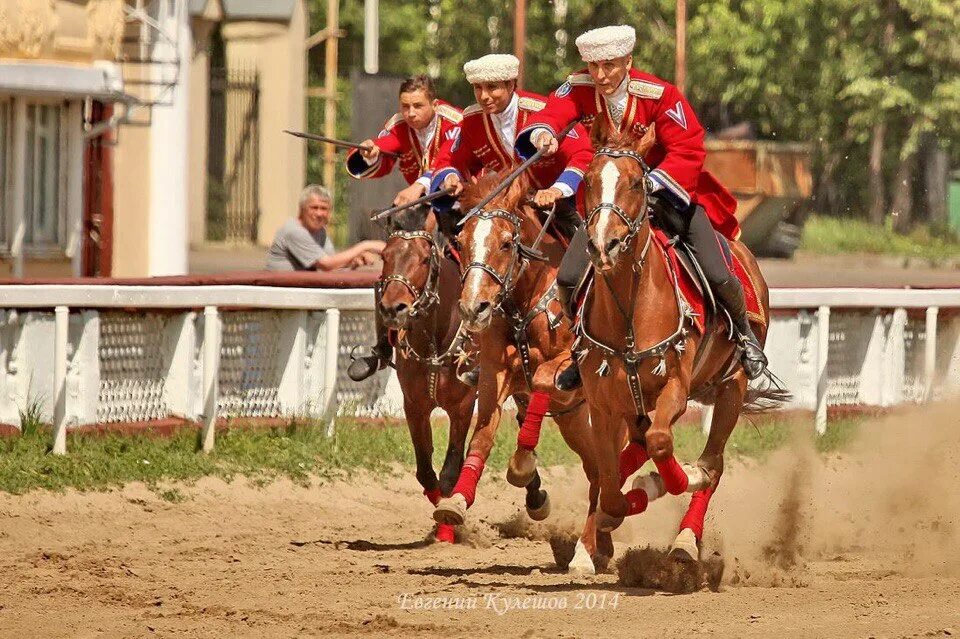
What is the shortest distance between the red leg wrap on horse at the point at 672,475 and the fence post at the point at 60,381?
13.6 feet

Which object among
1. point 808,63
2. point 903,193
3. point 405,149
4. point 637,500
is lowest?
point 637,500

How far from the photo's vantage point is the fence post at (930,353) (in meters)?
16.1

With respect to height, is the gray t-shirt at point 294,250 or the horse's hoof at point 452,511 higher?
the gray t-shirt at point 294,250

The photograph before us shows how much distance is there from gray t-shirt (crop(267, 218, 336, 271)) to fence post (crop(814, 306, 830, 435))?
4085 millimetres

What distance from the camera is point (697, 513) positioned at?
986 centimetres

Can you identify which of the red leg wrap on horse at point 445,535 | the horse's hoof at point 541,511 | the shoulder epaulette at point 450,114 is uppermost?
the shoulder epaulette at point 450,114

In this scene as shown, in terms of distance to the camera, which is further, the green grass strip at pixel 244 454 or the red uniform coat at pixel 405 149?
the red uniform coat at pixel 405 149

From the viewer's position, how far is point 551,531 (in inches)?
464

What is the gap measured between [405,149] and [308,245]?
11.4ft

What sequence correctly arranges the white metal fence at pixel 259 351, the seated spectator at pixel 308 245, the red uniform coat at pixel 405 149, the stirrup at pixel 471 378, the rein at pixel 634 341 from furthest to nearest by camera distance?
the seated spectator at pixel 308 245, the white metal fence at pixel 259 351, the red uniform coat at pixel 405 149, the stirrup at pixel 471 378, the rein at pixel 634 341

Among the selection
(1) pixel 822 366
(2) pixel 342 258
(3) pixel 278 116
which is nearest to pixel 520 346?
(2) pixel 342 258

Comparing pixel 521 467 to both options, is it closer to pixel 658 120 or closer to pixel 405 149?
pixel 658 120

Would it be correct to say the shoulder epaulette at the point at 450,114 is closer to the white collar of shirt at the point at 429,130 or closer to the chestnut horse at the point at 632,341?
the white collar of shirt at the point at 429,130

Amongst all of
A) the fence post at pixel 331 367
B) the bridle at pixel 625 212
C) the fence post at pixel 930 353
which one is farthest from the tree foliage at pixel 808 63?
the bridle at pixel 625 212
